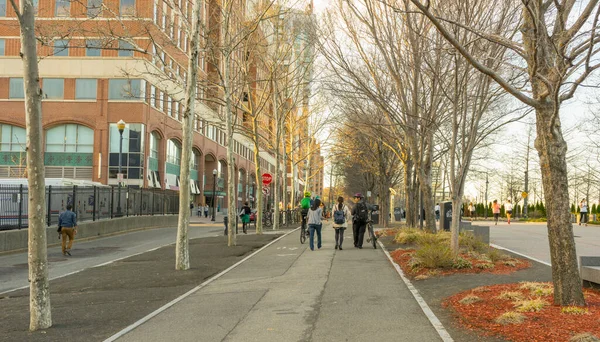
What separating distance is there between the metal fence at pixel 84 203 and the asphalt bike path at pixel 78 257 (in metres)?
1.39

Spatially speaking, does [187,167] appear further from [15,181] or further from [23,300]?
[15,181]

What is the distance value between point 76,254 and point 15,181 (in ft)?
51.2

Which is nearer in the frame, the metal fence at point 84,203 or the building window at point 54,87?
the metal fence at point 84,203

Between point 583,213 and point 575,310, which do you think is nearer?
point 575,310

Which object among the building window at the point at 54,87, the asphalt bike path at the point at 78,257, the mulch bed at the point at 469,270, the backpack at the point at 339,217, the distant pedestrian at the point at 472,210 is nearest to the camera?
the mulch bed at the point at 469,270

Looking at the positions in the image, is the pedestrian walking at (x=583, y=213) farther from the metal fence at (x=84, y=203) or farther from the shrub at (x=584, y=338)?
the shrub at (x=584, y=338)

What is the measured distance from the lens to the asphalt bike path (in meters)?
13.9

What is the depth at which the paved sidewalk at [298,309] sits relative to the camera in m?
6.86

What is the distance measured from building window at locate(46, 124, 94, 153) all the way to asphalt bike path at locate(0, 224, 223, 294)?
2433 centimetres

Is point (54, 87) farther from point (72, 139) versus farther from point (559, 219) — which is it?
point (559, 219)

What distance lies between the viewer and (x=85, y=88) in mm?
48656

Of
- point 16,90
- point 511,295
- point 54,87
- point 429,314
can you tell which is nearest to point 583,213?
point 511,295

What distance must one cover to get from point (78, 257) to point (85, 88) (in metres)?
33.7

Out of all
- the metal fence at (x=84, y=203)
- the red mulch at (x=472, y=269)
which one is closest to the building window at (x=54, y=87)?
the metal fence at (x=84, y=203)
